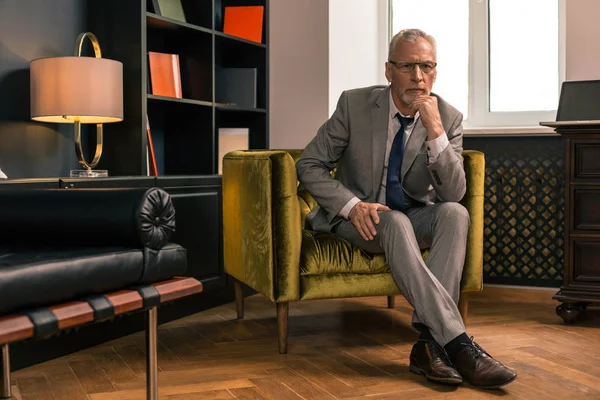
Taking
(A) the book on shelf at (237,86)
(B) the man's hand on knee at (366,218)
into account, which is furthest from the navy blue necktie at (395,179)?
(A) the book on shelf at (237,86)

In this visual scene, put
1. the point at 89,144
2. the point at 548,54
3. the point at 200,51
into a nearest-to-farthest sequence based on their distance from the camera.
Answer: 1. the point at 89,144
2. the point at 200,51
3. the point at 548,54

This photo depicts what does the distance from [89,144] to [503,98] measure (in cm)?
225

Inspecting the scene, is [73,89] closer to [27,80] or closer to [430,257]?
[27,80]

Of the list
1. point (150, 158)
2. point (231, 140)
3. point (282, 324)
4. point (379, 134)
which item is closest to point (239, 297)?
point (282, 324)

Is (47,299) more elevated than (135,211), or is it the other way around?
(135,211)

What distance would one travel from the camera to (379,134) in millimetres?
2682

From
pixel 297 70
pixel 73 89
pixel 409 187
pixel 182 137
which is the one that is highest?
pixel 297 70

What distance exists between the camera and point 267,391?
2.20 m

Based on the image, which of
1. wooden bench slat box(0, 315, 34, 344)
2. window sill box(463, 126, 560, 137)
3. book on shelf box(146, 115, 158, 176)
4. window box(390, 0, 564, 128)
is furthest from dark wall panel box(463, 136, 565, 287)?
wooden bench slat box(0, 315, 34, 344)

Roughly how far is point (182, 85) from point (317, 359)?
160 cm

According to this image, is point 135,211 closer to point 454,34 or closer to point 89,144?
point 89,144

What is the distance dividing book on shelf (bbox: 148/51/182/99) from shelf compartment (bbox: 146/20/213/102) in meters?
0.17

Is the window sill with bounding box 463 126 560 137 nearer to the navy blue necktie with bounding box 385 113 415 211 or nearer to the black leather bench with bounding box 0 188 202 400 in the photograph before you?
the navy blue necktie with bounding box 385 113 415 211

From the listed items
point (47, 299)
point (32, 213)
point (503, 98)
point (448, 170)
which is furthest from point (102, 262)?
point (503, 98)
